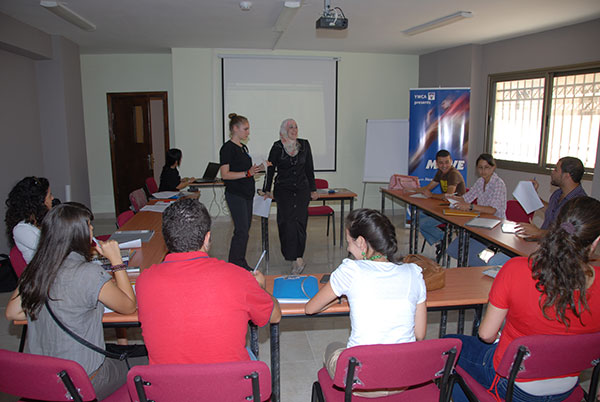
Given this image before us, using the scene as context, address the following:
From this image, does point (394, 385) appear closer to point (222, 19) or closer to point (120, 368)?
point (120, 368)

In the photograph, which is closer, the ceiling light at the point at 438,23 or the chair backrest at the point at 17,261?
the chair backrest at the point at 17,261

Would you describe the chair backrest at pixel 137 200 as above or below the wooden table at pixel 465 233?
above

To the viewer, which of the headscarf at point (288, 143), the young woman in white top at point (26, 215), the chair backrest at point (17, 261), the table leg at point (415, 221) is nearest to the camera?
the young woman in white top at point (26, 215)

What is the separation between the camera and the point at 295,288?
84.6 inches

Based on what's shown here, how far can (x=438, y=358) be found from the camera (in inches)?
57.2

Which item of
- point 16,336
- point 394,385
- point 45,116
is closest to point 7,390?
point 394,385

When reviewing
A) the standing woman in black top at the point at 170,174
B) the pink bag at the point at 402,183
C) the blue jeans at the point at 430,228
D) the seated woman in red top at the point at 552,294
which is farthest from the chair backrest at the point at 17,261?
the pink bag at the point at 402,183

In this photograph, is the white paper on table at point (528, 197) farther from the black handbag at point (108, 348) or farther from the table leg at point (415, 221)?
the black handbag at point (108, 348)

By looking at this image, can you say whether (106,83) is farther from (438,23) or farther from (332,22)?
(438,23)

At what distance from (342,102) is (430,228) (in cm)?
341

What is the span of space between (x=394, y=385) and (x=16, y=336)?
3035mm

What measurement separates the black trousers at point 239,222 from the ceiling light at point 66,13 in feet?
8.31

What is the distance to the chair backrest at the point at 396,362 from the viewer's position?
138 centimetres

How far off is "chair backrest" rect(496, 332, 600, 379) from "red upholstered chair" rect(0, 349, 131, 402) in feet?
4.72
